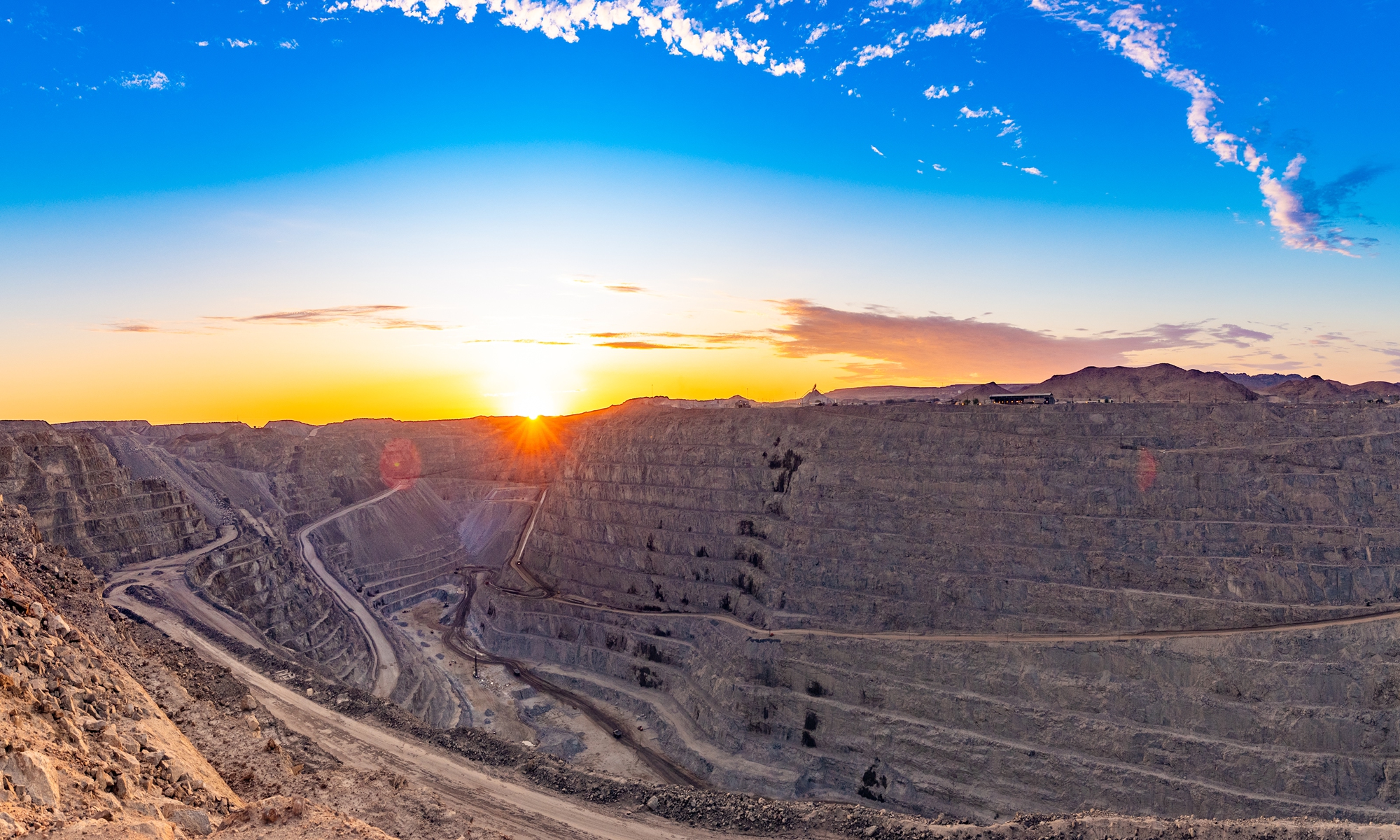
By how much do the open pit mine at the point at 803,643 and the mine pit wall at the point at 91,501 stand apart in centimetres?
33

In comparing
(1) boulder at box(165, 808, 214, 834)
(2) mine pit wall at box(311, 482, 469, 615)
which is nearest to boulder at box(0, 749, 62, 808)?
(1) boulder at box(165, 808, 214, 834)

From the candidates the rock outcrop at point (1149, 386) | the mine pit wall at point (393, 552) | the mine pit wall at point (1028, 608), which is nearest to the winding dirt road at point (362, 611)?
the mine pit wall at point (393, 552)

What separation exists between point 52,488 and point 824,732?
2841 inches

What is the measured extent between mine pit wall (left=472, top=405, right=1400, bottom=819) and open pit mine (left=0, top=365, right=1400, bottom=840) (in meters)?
0.23

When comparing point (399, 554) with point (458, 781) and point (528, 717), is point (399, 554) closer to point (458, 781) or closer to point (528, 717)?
point (528, 717)

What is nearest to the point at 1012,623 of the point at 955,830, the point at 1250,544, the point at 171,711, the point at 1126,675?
the point at 1126,675

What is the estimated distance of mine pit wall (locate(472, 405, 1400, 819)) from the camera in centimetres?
5106

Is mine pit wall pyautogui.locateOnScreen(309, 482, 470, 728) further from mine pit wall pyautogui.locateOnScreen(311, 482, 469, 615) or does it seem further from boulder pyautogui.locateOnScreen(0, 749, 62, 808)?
boulder pyautogui.locateOnScreen(0, 749, 62, 808)

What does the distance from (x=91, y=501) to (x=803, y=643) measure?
68.4 meters

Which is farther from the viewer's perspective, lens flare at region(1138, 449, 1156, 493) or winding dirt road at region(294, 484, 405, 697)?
winding dirt road at region(294, 484, 405, 697)

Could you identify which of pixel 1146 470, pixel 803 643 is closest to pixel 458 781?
pixel 803 643

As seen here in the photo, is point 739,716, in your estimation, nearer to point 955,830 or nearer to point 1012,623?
point 1012,623

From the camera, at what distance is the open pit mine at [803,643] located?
2959cm

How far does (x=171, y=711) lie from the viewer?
2909 centimetres
